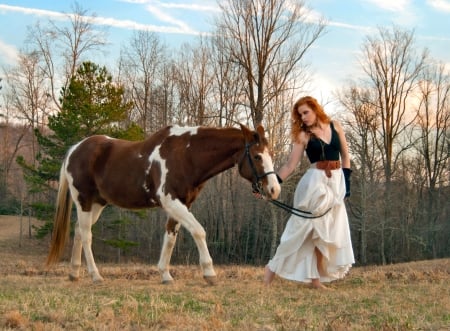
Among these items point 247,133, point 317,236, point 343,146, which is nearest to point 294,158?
point 343,146

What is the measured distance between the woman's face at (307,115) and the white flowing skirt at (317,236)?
574mm

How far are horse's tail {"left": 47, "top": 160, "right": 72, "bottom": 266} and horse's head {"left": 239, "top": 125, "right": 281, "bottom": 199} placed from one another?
343 cm

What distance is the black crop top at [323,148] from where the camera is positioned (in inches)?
251

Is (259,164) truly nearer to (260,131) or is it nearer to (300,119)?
(260,131)

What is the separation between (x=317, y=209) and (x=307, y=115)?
3.73 feet

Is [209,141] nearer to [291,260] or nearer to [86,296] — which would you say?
[291,260]

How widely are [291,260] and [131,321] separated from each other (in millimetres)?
2835

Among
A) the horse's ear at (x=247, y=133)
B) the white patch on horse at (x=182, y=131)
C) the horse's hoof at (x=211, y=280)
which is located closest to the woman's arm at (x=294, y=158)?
the horse's ear at (x=247, y=133)

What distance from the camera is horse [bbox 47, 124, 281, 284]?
695 cm

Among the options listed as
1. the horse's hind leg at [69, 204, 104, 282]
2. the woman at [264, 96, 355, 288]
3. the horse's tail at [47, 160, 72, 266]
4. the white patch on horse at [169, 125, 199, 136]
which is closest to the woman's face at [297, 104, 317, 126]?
the woman at [264, 96, 355, 288]

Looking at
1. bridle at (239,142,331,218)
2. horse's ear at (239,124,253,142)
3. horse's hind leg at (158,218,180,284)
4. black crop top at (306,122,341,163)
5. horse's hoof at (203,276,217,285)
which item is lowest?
horse's hoof at (203,276,217,285)

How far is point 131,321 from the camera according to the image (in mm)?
4039

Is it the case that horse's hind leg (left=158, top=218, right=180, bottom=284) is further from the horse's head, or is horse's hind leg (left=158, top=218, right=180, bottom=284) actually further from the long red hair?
the long red hair

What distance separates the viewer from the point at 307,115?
6.45m
